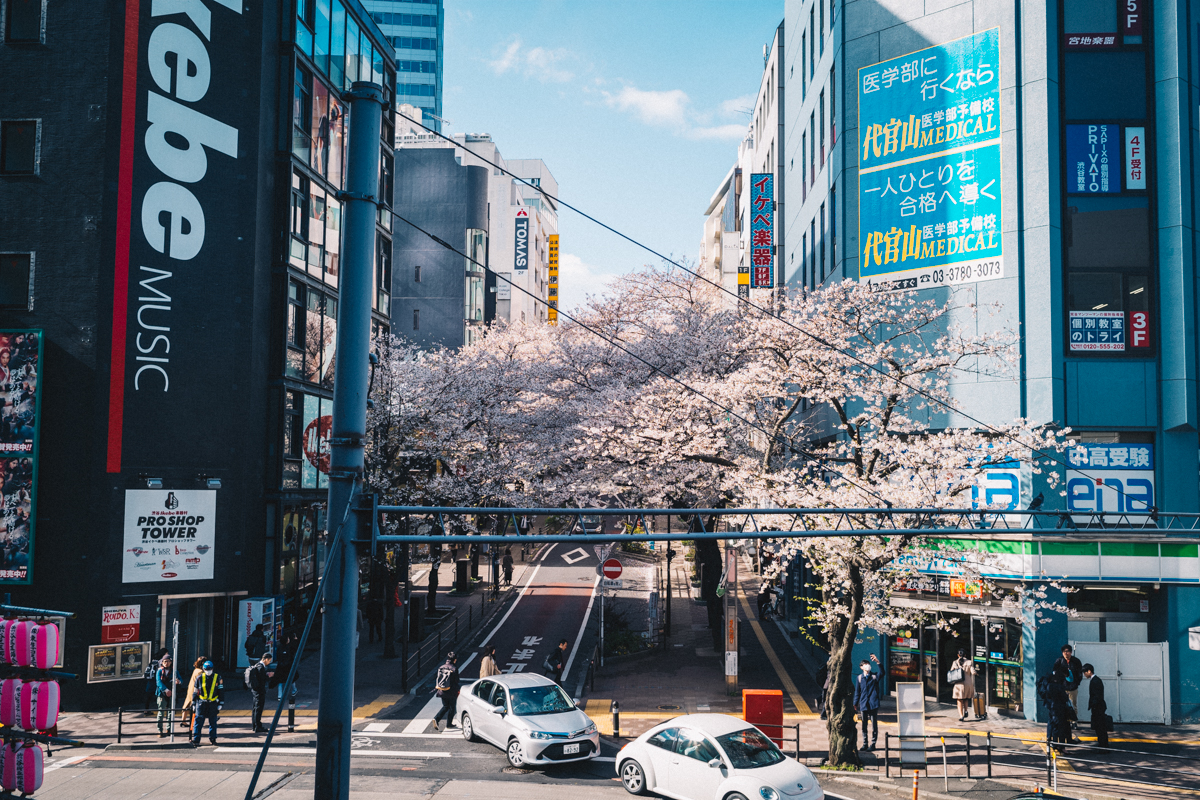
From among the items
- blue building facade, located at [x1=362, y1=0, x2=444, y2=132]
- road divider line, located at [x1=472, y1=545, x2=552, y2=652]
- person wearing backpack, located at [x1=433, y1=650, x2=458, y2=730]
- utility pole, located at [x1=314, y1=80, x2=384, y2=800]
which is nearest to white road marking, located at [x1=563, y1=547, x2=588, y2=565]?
road divider line, located at [x1=472, y1=545, x2=552, y2=652]

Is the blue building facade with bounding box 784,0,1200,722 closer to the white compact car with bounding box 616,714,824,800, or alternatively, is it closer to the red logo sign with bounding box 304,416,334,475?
the white compact car with bounding box 616,714,824,800

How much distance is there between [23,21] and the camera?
76.8 feet

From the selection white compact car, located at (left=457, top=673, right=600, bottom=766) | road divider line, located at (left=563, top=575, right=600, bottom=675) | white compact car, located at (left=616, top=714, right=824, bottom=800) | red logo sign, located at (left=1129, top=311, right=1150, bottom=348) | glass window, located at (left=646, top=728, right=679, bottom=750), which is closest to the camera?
white compact car, located at (left=616, top=714, right=824, bottom=800)

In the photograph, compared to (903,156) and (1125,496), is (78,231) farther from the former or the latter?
(1125,496)

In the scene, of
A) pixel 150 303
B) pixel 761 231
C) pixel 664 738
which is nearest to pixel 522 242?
pixel 761 231

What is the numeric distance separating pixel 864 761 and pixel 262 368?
67.0 ft

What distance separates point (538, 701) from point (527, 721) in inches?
30.4

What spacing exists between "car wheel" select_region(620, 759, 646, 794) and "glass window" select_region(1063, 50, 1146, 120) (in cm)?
1986

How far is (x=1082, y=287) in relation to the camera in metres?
22.3

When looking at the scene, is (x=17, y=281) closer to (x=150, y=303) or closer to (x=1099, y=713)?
(x=150, y=303)

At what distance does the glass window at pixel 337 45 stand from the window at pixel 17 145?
10.8 meters

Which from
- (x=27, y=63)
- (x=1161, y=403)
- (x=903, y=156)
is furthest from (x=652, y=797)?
(x=27, y=63)

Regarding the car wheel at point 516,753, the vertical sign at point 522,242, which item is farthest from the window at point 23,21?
the vertical sign at point 522,242

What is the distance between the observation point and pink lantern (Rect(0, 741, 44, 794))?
45.8 feet
